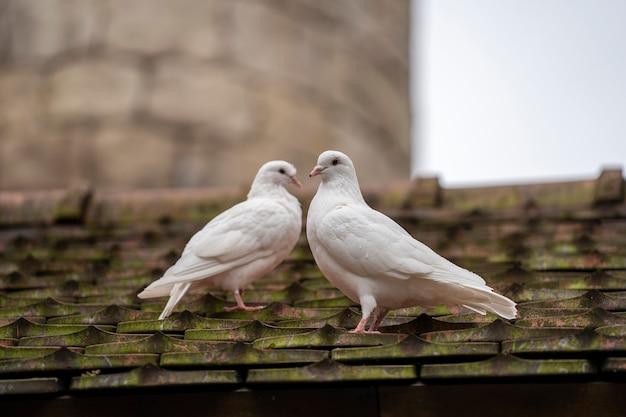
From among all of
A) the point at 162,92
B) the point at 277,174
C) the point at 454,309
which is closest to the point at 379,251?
the point at 454,309

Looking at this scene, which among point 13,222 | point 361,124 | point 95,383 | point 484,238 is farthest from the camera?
point 361,124

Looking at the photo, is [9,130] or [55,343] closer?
[55,343]

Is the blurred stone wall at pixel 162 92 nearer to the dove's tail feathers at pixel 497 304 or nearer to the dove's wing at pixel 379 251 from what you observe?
the dove's wing at pixel 379 251

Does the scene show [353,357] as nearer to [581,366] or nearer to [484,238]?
[581,366]

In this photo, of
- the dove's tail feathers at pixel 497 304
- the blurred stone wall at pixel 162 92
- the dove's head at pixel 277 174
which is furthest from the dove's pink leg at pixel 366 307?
the blurred stone wall at pixel 162 92

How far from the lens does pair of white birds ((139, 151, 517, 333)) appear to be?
4375 millimetres

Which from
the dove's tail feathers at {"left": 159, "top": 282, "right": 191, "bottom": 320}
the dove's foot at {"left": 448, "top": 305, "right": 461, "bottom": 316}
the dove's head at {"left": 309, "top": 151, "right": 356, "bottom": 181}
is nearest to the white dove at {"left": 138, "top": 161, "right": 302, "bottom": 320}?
the dove's tail feathers at {"left": 159, "top": 282, "right": 191, "bottom": 320}

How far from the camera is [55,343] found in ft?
14.7

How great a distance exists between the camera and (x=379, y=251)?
4426 millimetres

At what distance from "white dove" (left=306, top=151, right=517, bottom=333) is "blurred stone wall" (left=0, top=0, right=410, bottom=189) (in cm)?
580

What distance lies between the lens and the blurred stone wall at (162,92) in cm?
1032

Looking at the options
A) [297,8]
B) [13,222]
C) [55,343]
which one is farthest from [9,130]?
[55,343]

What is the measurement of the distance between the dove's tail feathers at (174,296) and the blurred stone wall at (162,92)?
5.27m

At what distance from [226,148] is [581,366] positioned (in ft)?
23.1
